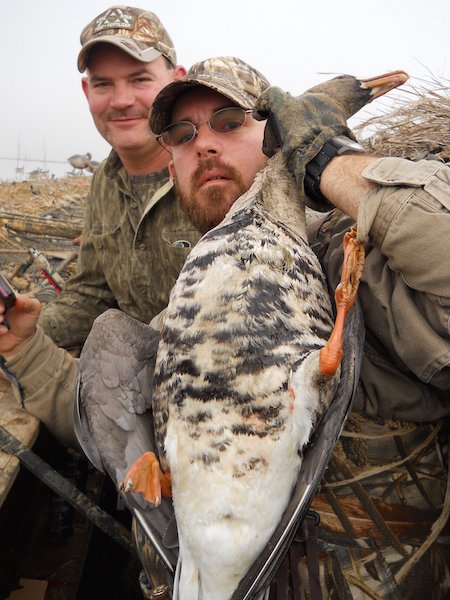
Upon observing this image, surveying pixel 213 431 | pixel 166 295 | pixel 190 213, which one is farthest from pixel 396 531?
pixel 166 295

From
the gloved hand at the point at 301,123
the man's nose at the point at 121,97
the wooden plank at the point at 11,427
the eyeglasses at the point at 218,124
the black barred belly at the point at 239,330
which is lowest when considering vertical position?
the wooden plank at the point at 11,427

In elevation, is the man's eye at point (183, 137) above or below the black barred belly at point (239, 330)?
above

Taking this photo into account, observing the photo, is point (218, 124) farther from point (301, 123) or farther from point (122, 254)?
point (122, 254)

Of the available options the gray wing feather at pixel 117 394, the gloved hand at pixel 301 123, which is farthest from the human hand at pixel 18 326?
the gloved hand at pixel 301 123

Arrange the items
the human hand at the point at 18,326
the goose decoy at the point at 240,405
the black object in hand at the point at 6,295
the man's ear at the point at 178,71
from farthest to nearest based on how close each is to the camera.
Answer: the man's ear at the point at 178,71 → the human hand at the point at 18,326 → the black object in hand at the point at 6,295 → the goose decoy at the point at 240,405

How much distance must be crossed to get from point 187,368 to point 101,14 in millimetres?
3356

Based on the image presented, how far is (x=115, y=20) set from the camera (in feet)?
12.7

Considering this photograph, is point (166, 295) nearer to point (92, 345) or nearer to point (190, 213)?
point (190, 213)

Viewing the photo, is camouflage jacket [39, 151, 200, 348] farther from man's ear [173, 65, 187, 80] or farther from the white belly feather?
the white belly feather

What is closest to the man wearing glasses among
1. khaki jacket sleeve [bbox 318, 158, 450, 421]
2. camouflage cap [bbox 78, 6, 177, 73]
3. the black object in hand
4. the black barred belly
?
khaki jacket sleeve [bbox 318, 158, 450, 421]

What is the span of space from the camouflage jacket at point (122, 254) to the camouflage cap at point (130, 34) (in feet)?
2.78

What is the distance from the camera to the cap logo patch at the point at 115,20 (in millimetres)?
3830

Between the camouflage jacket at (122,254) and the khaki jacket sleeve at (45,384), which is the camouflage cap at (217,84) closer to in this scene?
the camouflage jacket at (122,254)

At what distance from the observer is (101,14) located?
3994 millimetres
